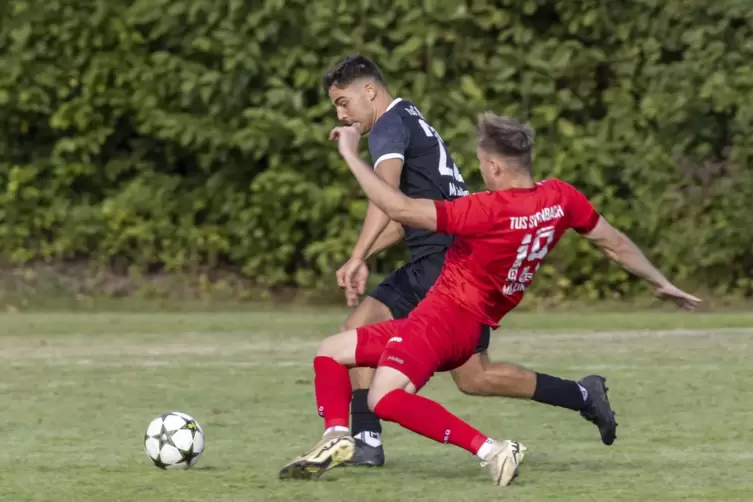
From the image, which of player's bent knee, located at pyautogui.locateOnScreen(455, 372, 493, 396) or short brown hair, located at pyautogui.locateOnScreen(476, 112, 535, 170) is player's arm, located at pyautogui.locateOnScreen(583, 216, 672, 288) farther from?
player's bent knee, located at pyautogui.locateOnScreen(455, 372, 493, 396)

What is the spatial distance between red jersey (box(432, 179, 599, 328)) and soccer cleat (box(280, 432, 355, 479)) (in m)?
0.73

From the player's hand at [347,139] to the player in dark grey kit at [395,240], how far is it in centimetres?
38

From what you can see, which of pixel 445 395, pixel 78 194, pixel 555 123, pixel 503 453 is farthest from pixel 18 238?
pixel 503 453

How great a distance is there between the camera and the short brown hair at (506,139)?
251 inches

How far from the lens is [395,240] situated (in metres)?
7.40

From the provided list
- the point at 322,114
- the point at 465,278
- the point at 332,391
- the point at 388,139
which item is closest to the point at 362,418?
the point at 332,391

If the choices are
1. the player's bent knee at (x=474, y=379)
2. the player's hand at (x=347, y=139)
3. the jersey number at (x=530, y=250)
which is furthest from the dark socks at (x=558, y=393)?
the player's hand at (x=347, y=139)

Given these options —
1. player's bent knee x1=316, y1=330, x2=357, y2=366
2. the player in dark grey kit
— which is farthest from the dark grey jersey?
player's bent knee x1=316, y1=330, x2=357, y2=366

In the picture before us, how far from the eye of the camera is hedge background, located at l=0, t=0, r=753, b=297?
52.0 feet

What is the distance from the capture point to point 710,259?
51.3 feet

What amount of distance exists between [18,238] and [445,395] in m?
Answer: 8.95

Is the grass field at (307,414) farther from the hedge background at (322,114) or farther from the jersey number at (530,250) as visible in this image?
the hedge background at (322,114)

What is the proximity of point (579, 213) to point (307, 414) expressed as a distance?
8.84ft

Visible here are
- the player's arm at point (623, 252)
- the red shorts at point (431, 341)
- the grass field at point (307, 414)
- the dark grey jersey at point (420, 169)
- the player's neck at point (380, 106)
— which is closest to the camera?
the grass field at point (307, 414)
